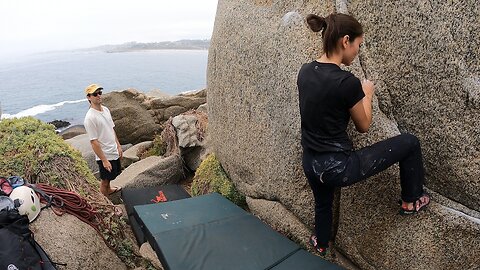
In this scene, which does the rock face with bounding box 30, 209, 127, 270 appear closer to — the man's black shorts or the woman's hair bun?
the man's black shorts

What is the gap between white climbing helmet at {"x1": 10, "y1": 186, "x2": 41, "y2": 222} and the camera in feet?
18.3

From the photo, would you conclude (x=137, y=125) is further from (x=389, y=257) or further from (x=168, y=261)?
(x=389, y=257)

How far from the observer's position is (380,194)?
505 cm

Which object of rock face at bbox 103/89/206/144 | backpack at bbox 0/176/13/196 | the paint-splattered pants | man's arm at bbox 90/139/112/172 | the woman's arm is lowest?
rock face at bbox 103/89/206/144

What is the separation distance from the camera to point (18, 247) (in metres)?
4.76

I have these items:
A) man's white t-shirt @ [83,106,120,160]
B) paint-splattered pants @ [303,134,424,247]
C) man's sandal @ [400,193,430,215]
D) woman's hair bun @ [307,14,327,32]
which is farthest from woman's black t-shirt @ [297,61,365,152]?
man's white t-shirt @ [83,106,120,160]

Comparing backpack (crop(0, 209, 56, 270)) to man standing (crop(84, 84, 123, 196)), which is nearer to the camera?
backpack (crop(0, 209, 56, 270))

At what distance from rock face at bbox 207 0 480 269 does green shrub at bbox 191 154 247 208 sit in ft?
4.17

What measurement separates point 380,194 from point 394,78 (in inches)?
57.5

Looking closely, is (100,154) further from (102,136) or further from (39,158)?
(39,158)

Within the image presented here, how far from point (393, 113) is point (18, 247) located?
4.83 m

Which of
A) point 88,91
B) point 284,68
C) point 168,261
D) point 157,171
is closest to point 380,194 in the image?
point 284,68

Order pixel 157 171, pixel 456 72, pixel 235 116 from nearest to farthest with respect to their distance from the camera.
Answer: pixel 456 72, pixel 235 116, pixel 157 171

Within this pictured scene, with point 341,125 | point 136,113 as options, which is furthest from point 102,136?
point 136,113
